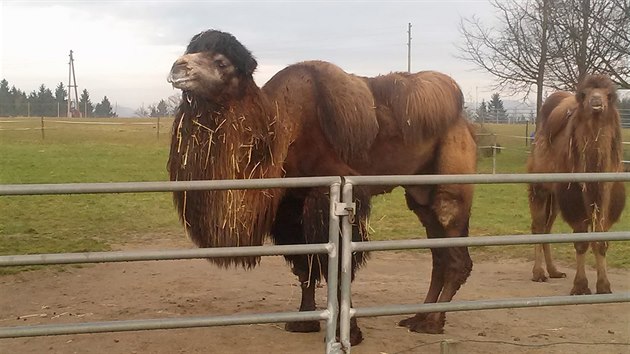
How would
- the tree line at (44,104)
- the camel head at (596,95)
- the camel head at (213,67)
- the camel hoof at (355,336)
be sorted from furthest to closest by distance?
the tree line at (44,104) → the camel head at (596,95) → the camel hoof at (355,336) → the camel head at (213,67)

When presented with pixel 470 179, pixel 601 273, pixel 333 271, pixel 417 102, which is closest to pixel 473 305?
pixel 470 179

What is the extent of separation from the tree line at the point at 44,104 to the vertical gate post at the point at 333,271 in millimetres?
53046

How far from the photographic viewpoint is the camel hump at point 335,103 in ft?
16.3

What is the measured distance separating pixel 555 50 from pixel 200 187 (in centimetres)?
1911

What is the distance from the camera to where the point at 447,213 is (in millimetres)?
5496

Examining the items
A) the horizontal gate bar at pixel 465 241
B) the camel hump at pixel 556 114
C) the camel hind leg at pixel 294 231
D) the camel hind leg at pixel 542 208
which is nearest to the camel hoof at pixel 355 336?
the camel hind leg at pixel 294 231

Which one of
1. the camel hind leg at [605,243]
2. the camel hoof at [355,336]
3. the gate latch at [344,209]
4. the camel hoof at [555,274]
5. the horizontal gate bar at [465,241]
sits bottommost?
the camel hoof at [555,274]

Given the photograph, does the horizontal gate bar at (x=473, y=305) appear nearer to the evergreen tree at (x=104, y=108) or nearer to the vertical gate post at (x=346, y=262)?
the vertical gate post at (x=346, y=262)

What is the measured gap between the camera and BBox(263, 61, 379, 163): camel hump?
16.3 feet

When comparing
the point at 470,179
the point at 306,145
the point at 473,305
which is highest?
the point at 306,145

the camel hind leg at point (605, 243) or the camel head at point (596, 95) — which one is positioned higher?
the camel head at point (596, 95)

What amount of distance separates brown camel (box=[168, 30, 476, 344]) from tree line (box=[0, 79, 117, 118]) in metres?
51.3

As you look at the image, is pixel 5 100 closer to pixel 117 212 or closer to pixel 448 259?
pixel 117 212

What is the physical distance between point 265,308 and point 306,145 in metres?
1.91
